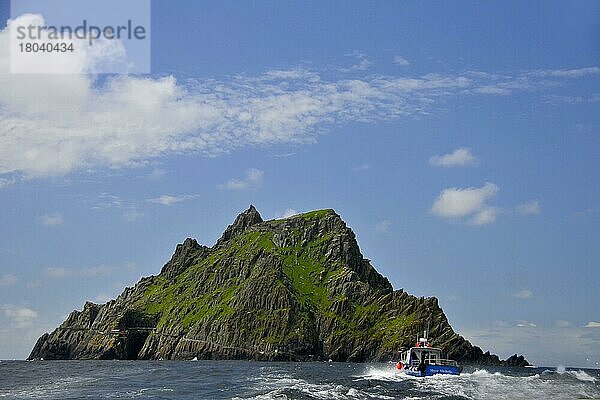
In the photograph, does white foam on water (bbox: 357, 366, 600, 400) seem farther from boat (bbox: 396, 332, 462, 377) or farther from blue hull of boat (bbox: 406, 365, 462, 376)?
boat (bbox: 396, 332, 462, 377)

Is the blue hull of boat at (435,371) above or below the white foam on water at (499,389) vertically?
above

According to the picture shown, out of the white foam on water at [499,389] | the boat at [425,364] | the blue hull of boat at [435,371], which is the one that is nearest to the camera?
the white foam on water at [499,389]

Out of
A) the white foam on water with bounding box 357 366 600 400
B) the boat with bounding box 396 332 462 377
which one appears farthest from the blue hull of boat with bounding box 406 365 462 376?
the white foam on water with bounding box 357 366 600 400

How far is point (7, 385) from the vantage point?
95.2 metres

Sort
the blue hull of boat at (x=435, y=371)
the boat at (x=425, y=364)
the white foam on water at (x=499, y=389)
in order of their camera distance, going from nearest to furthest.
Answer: the white foam on water at (x=499, y=389) < the blue hull of boat at (x=435, y=371) < the boat at (x=425, y=364)

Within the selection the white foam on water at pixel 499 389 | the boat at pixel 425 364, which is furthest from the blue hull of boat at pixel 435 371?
the white foam on water at pixel 499 389

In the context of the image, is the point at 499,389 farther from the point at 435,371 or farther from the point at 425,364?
the point at 435,371

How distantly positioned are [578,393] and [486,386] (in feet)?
33.4

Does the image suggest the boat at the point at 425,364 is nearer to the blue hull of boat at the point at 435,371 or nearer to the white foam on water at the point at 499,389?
the blue hull of boat at the point at 435,371

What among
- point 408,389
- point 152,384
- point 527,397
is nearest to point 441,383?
point 408,389

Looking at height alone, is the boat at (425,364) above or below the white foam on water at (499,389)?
above

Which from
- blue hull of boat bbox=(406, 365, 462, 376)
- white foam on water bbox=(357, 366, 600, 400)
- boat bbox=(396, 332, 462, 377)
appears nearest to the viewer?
white foam on water bbox=(357, 366, 600, 400)

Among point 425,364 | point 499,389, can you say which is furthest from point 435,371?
point 499,389

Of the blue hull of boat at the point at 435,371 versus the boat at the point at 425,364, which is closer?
the blue hull of boat at the point at 435,371
